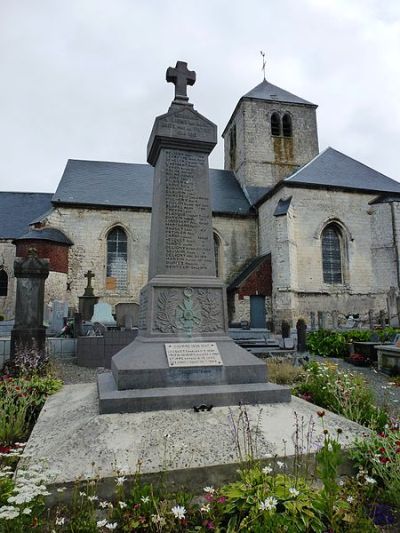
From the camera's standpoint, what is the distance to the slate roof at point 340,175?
19469 millimetres

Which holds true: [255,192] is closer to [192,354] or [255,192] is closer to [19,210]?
[19,210]

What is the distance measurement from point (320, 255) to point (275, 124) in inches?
488

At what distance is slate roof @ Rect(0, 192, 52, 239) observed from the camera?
75.0 feet

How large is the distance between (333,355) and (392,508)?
31.0 ft

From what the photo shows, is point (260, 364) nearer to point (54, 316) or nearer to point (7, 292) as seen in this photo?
point (54, 316)

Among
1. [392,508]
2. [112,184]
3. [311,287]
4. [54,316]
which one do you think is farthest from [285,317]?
[392,508]

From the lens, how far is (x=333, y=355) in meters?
11.2

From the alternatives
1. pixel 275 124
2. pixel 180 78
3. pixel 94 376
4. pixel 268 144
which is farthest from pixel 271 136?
pixel 94 376

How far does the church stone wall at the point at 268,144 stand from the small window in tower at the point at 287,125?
245mm

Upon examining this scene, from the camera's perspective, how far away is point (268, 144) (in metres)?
25.7

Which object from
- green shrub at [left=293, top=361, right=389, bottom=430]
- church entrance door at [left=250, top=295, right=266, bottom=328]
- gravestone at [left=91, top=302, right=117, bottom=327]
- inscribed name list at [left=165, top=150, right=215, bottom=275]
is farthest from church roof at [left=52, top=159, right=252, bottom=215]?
green shrub at [left=293, top=361, right=389, bottom=430]

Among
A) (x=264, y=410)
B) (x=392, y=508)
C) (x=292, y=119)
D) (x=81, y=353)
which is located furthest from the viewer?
(x=292, y=119)

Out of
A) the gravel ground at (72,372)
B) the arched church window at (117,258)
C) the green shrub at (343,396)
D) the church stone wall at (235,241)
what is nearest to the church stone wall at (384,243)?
the church stone wall at (235,241)

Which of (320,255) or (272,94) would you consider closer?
(320,255)
